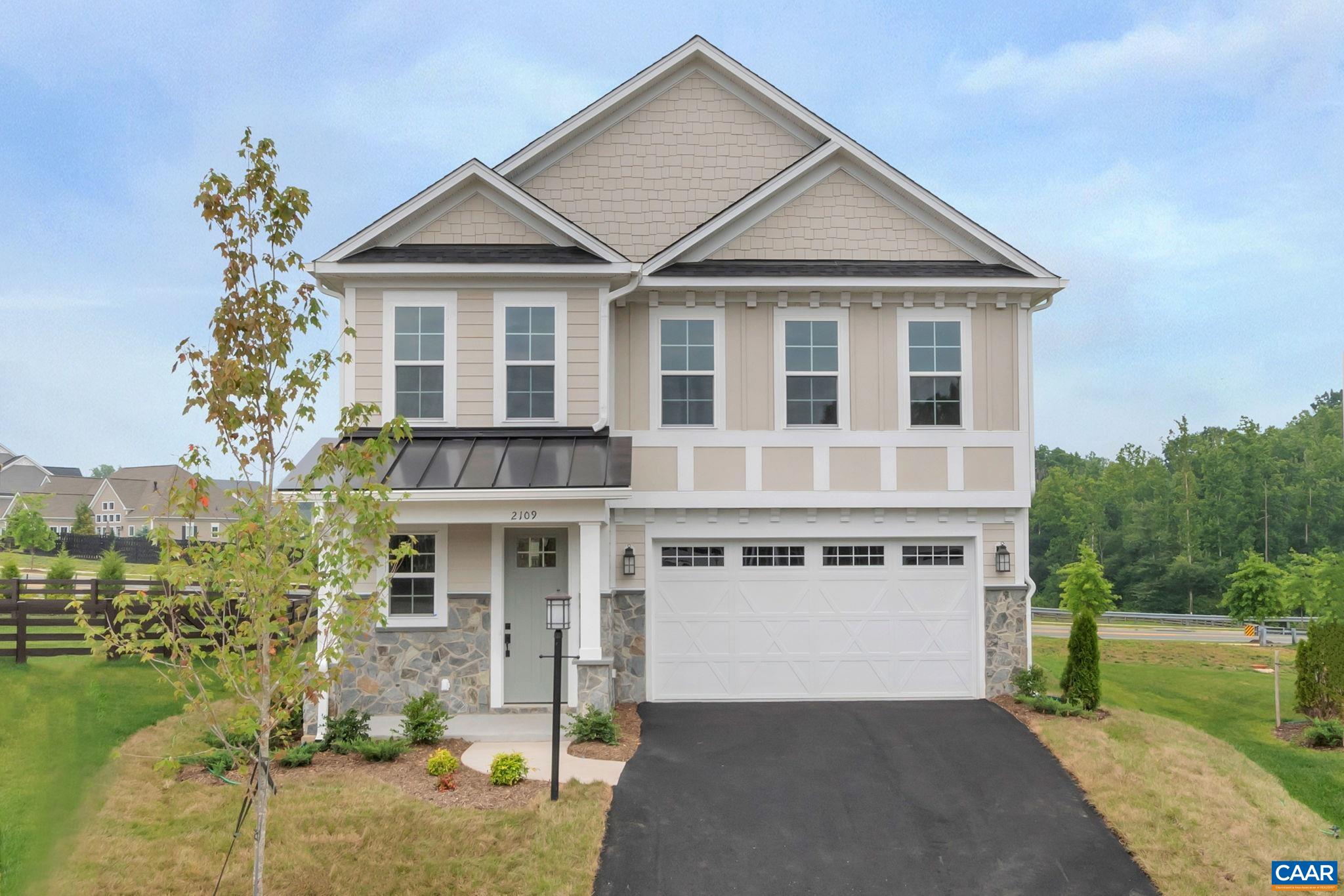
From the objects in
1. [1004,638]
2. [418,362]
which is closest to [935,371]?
[1004,638]

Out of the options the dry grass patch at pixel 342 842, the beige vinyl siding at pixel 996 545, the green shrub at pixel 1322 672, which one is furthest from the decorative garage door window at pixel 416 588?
the green shrub at pixel 1322 672

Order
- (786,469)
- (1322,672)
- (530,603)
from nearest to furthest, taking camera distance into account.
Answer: (530,603) < (786,469) < (1322,672)

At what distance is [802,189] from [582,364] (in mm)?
4400

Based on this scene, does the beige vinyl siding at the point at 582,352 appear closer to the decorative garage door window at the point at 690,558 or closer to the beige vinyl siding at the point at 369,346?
the decorative garage door window at the point at 690,558

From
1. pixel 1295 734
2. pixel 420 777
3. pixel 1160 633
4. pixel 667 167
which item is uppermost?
pixel 667 167

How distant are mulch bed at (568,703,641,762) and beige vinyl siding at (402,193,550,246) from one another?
6.64 meters

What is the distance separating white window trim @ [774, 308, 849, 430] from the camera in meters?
12.0

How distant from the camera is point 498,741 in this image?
9.98 metres

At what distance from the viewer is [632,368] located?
12.0 m

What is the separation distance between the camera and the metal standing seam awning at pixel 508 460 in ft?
33.2

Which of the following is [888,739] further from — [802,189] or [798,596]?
[802,189]

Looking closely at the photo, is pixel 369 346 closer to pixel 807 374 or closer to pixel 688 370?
pixel 688 370

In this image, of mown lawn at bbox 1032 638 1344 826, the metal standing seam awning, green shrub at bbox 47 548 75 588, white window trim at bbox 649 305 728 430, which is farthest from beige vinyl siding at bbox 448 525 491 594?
green shrub at bbox 47 548 75 588

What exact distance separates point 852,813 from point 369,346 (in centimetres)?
833
